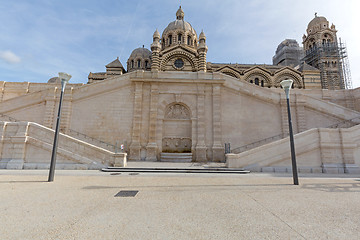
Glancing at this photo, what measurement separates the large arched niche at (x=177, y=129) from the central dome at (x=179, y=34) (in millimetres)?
27687

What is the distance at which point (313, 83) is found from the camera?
36.8 meters

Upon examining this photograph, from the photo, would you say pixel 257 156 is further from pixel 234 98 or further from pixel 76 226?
pixel 76 226

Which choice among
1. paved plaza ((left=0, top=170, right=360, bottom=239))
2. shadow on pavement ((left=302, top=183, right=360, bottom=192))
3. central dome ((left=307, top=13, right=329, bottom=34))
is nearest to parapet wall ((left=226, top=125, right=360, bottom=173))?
shadow on pavement ((left=302, top=183, right=360, bottom=192))

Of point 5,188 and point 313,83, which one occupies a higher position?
point 313,83

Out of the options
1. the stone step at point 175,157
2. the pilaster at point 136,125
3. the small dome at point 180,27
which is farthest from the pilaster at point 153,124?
the small dome at point 180,27

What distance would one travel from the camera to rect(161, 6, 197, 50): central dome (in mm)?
40775

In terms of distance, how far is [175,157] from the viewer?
15.7m

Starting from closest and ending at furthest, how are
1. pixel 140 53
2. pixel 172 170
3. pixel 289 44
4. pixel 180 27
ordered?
1. pixel 172 170
2. pixel 180 27
3. pixel 140 53
4. pixel 289 44

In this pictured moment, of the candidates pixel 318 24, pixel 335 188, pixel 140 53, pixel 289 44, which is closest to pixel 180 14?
pixel 140 53

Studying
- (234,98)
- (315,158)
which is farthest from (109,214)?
(234,98)

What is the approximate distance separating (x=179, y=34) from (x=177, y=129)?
1260 inches

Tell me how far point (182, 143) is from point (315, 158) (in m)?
10.3

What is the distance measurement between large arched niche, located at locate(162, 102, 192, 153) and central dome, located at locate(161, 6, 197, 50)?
2769 cm

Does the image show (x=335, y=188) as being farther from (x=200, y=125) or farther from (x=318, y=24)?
(x=318, y=24)
